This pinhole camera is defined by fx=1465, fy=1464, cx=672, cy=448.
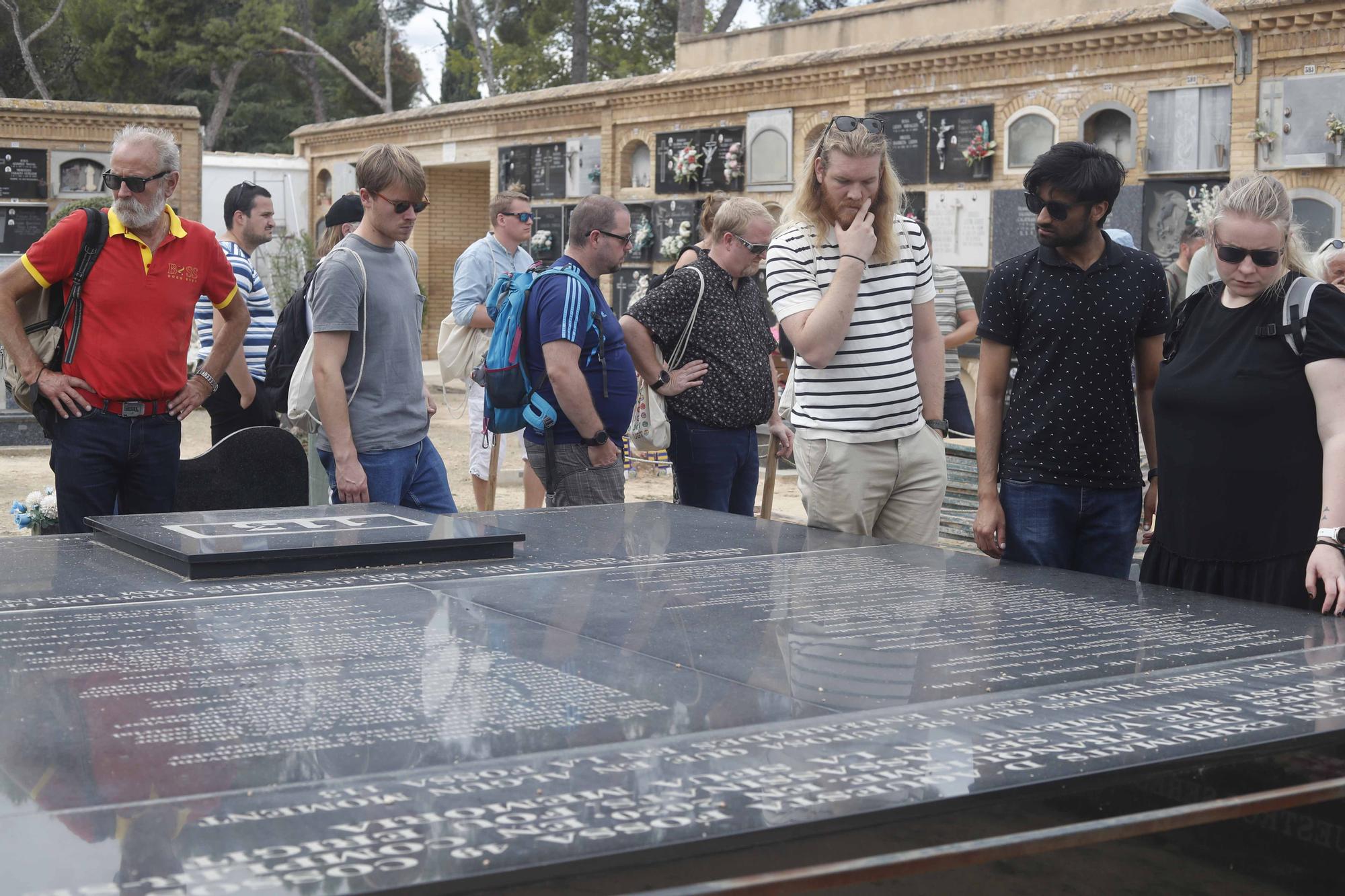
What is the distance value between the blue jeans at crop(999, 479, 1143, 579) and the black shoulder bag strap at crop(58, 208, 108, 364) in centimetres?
280

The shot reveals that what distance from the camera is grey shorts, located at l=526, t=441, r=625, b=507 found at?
5.08 m

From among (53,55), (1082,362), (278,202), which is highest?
(53,55)

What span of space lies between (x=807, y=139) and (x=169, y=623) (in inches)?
510

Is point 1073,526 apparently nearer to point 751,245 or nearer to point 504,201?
point 751,245

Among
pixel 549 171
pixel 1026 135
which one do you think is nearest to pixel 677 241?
pixel 549 171

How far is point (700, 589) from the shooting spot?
315 cm

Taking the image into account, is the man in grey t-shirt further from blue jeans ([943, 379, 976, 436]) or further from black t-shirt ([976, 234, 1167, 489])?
blue jeans ([943, 379, 976, 436])

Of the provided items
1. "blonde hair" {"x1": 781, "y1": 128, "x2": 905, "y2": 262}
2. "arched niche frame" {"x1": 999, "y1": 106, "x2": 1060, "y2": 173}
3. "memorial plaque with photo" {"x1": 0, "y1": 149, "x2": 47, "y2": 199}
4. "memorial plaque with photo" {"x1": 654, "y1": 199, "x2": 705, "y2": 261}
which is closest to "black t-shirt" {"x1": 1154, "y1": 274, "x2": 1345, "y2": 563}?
"blonde hair" {"x1": 781, "y1": 128, "x2": 905, "y2": 262}

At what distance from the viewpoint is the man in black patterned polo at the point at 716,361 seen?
515cm

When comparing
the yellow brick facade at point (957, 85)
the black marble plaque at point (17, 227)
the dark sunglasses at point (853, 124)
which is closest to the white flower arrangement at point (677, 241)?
the yellow brick facade at point (957, 85)

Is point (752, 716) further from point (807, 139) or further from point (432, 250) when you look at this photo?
point (432, 250)

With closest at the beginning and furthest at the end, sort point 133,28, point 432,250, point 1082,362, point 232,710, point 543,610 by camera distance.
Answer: point 232,710 → point 543,610 → point 1082,362 → point 432,250 → point 133,28

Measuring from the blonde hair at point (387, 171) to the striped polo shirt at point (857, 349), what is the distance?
4.01 feet

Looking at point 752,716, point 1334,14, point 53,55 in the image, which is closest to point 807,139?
point 1334,14
